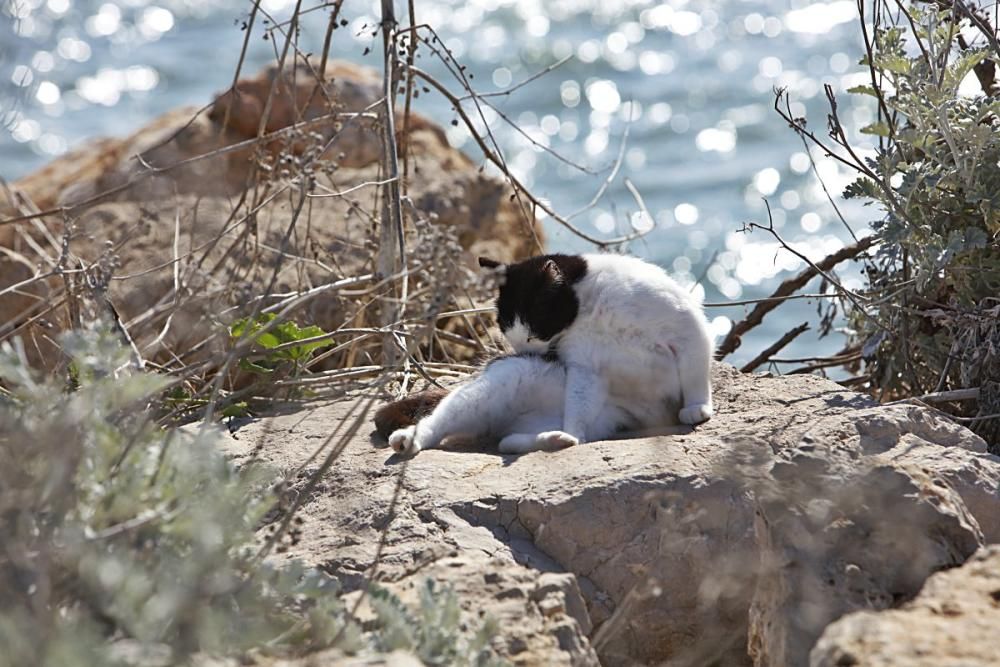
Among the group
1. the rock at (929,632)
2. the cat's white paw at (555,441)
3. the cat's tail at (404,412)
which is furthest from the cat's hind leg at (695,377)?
the rock at (929,632)

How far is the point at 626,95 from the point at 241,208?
6.98 metres

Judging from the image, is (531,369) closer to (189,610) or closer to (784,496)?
(784,496)

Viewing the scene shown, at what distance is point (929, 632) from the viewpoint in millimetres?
2547

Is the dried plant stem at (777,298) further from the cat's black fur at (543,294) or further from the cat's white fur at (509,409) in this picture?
the cat's white fur at (509,409)

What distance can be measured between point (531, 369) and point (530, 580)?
56.5 inches

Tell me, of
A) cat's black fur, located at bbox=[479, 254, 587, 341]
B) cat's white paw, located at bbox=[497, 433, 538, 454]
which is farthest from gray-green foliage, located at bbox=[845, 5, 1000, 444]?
cat's white paw, located at bbox=[497, 433, 538, 454]

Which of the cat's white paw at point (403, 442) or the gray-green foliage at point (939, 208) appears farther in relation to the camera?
the gray-green foliage at point (939, 208)

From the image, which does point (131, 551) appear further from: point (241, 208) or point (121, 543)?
point (241, 208)

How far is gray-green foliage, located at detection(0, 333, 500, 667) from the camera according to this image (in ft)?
7.31

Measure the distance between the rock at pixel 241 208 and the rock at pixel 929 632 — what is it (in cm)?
267

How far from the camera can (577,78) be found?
13203 millimetres

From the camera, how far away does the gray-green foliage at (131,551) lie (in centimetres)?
223

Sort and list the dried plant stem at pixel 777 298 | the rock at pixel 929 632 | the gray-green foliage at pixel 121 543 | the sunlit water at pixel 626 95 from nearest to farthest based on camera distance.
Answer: the gray-green foliage at pixel 121 543 < the rock at pixel 929 632 < the dried plant stem at pixel 777 298 < the sunlit water at pixel 626 95

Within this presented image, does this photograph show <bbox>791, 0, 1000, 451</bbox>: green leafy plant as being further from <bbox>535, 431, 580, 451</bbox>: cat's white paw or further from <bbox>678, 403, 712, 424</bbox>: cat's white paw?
<bbox>535, 431, 580, 451</bbox>: cat's white paw
